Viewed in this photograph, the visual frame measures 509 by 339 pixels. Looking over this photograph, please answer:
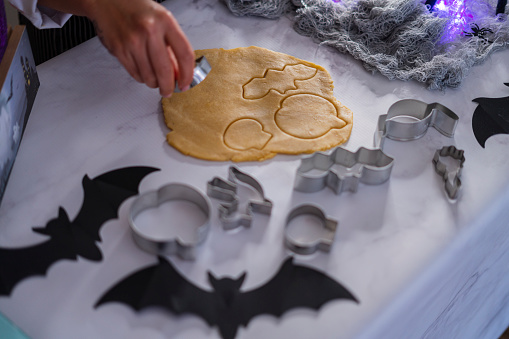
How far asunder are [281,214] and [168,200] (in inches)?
6.8

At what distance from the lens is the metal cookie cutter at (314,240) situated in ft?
2.44

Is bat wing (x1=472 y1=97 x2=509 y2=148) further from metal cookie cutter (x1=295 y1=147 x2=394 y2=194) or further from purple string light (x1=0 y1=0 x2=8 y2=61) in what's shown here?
purple string light (x1=0 y1=0 x2=8 y2=61)

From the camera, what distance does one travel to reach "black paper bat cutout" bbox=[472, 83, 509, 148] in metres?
0.98

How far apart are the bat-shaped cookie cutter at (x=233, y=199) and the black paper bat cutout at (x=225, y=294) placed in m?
0.09

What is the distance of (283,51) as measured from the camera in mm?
1115

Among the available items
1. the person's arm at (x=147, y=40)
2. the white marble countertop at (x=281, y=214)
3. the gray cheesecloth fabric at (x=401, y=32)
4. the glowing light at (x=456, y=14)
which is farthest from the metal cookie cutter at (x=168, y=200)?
the glowing light at (x=456, y=14)

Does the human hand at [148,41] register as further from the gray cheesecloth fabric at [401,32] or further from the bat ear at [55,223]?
the gray cheesecloth fabric at [401,32]

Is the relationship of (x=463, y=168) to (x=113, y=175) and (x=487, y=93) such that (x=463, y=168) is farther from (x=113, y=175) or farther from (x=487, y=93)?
(x=113, y=175)

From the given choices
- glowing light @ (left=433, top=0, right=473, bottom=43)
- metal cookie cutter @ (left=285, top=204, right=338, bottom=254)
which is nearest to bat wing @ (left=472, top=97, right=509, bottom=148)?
glowing light @ (left=433, top=0, right=473, bottom=43)

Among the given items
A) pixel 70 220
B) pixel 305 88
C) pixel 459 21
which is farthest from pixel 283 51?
pixel 70 220

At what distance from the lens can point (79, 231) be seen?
77cm

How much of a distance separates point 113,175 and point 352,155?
39 cm

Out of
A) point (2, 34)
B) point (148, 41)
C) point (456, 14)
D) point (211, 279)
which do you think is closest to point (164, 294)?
point (211, 279)

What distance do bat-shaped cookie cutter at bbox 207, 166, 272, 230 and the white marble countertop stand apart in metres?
0.02
